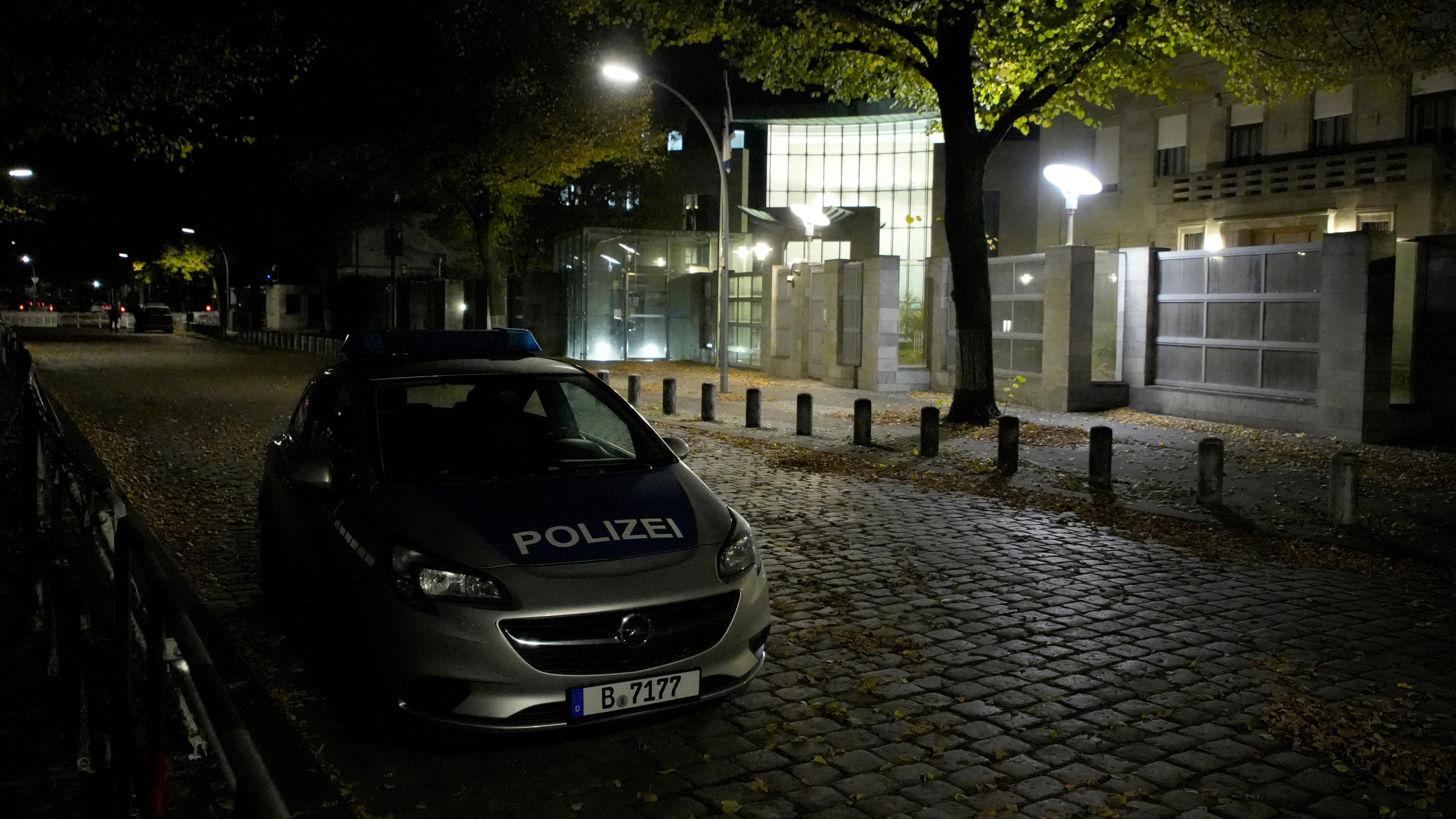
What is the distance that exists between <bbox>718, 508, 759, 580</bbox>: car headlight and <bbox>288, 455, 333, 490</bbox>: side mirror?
1989 millimetres

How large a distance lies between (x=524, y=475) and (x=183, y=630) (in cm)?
239

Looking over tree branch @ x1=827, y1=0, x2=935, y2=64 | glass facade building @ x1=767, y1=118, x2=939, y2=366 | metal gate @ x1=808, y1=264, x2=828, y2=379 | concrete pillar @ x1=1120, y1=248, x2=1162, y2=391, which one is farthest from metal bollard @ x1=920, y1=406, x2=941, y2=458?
Result: glass facade building @ x1=767, y1=118, x2=939, y2=366

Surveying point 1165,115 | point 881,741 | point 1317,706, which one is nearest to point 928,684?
point 881,741

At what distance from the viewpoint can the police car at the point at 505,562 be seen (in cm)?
448

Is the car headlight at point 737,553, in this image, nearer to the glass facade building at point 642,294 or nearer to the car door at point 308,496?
the car door at point 308,496

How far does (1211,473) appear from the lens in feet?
37.1

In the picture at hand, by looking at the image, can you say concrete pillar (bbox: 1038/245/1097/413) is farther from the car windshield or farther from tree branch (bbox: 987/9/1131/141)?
the car windshield

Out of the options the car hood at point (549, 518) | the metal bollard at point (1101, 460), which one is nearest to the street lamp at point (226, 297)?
the metal bollard at point (1101, 460)

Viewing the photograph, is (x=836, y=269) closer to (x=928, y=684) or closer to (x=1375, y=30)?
(x=1375, y=30)

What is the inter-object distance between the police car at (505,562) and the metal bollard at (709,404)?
13.0m

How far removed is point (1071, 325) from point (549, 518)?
17225mm

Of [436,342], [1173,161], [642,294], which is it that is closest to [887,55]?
[436,342]

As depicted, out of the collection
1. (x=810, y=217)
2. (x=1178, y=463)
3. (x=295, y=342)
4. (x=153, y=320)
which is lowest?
(x=1178, y=463)

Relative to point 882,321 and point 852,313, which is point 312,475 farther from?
point 852,313
